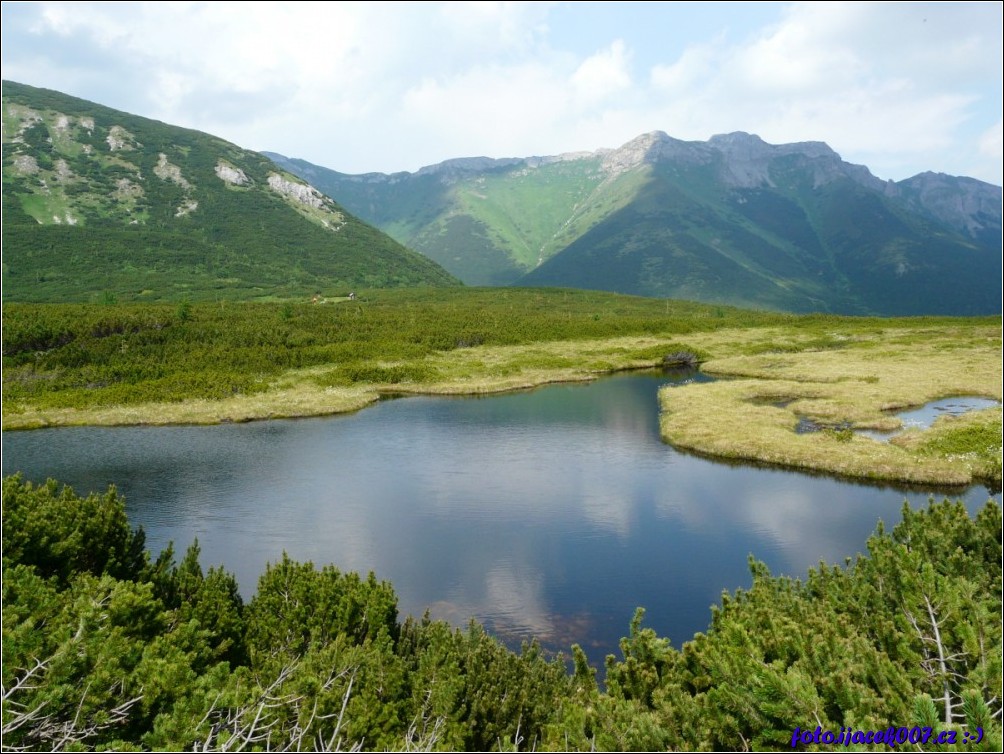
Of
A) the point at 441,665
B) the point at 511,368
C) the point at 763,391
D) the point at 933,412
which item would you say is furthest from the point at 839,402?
the point at 441,665

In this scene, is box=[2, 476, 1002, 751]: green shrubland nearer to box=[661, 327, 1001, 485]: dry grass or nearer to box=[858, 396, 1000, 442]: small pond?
box=[661, 327, 1001, 485]: dry grass

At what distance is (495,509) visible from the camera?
122ft

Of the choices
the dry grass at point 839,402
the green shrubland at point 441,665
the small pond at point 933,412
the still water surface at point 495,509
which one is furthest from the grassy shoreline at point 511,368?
the green shrubland at point 441,665

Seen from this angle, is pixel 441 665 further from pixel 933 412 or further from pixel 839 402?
pixel 933 412

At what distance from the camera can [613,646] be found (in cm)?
2294

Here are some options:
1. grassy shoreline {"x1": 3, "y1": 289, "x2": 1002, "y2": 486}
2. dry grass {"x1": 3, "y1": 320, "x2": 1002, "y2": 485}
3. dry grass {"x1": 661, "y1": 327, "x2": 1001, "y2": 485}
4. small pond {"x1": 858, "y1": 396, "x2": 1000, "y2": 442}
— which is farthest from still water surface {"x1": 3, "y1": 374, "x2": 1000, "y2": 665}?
small pond {"x1": 858, "y1": 396, "x2": 1000, "y2": 442}

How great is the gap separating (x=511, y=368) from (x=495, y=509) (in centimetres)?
5216

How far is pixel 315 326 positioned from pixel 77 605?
343 ft

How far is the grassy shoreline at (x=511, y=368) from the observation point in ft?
159

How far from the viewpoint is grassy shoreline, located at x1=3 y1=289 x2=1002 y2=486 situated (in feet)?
159

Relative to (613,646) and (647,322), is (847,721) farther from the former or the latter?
(647,322)

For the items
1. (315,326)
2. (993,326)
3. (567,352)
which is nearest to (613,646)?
(567,352)

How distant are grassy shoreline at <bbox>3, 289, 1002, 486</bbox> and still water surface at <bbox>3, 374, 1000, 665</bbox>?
490 centimetres

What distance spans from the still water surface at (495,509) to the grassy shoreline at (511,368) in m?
4.90
